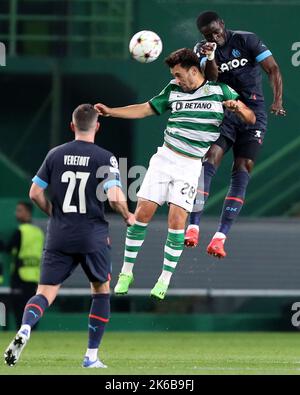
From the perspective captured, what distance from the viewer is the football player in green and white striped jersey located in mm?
12945

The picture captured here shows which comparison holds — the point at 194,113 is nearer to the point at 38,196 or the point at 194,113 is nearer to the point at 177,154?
the point at 177,154

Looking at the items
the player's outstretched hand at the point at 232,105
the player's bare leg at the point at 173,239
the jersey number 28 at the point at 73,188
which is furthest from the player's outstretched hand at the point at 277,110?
the jersey number 28 at the point at 73,188

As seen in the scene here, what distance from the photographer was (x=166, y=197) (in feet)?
43.2

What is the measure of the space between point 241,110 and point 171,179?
101 cm

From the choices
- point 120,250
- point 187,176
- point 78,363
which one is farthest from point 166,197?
point 120,250

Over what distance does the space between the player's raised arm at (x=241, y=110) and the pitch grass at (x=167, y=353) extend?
2.13 metres

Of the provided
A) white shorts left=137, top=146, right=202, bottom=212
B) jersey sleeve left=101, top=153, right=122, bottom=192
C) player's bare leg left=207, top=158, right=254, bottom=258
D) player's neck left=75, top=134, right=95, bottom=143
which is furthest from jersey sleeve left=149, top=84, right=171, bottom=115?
jersey sleeve left=101, top=153, right=122, bottom=192

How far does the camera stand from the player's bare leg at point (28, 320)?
11.2 metres

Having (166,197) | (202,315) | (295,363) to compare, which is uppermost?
(166,197)

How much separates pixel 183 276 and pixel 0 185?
289 centimetres

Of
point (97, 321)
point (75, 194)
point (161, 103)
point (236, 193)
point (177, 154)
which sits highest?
point (161, 103)

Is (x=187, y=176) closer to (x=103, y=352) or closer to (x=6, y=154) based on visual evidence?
(x=103, y=352)

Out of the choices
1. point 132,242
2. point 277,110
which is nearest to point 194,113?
point 277,110

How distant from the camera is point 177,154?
1313cm
